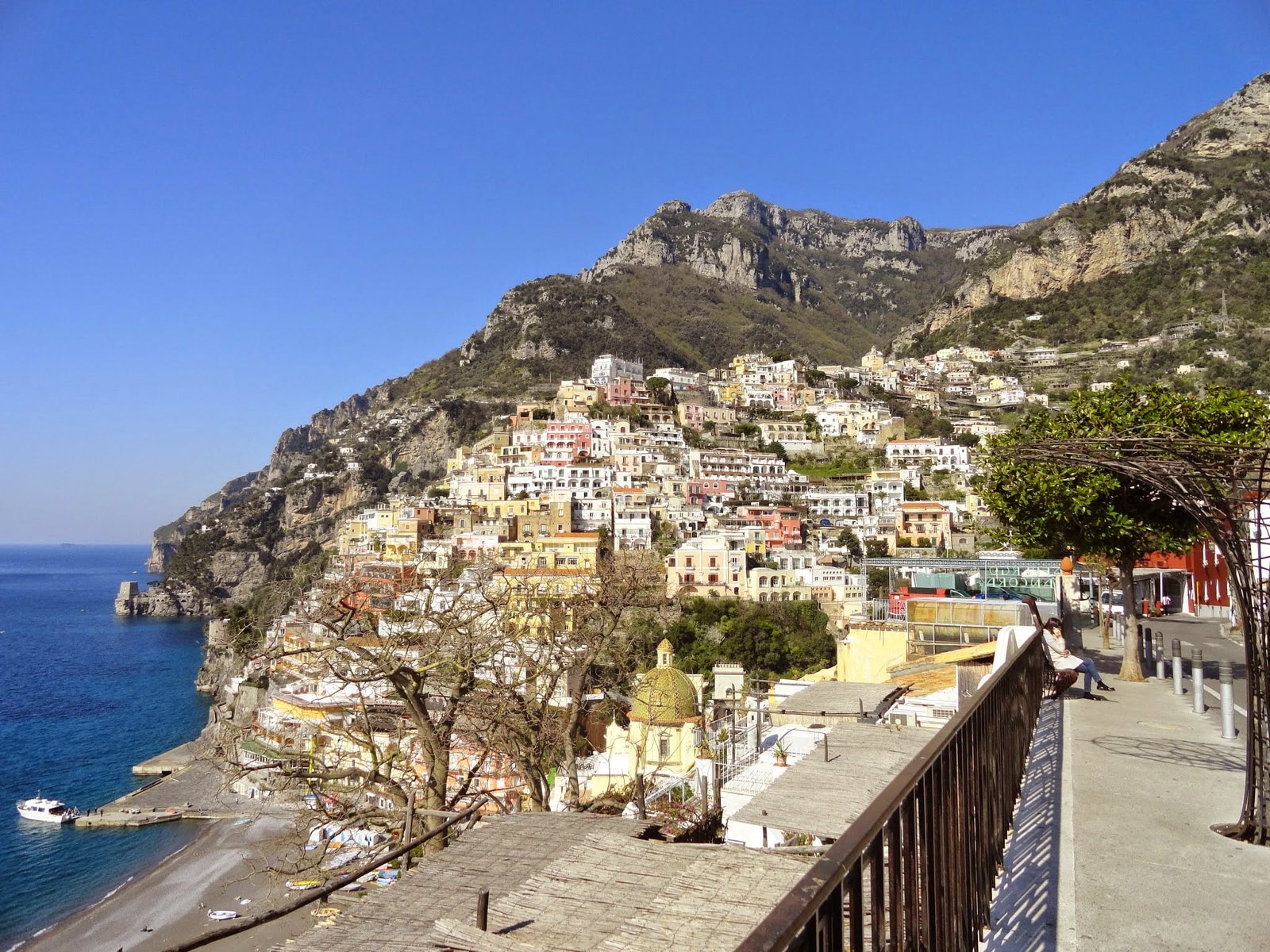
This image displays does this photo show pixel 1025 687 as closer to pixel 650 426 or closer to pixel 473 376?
pixel 650 426

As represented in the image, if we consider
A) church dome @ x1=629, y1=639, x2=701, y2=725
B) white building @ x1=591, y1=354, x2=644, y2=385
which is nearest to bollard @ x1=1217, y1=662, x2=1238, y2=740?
church dome @ x1=629, y1=639, x2=701, y2=725

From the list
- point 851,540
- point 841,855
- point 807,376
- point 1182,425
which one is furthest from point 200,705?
point 807,376

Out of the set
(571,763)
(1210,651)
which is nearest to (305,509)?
(571,763)

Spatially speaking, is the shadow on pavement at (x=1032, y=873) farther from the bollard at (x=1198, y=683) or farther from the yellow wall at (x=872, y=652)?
the yellow wall at (x=872, y=652)

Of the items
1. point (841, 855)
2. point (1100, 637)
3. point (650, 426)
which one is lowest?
point (1100, 637)

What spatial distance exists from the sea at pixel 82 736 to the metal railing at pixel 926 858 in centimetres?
3206

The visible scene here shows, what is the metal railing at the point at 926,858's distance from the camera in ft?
5.62

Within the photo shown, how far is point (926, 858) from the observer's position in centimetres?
261

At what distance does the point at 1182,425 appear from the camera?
37.3 ft

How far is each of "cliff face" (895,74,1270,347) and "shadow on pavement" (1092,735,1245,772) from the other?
121160 millimetres

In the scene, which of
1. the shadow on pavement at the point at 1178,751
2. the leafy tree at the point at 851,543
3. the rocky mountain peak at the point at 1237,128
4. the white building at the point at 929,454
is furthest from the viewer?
the rocky mountain peak at the point at 1237,128

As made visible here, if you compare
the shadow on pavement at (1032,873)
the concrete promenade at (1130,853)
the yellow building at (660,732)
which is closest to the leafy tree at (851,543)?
the yellow building at (660,732)

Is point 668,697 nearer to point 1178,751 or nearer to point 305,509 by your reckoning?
point 1178,751

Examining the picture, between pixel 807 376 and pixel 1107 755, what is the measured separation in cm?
10541
